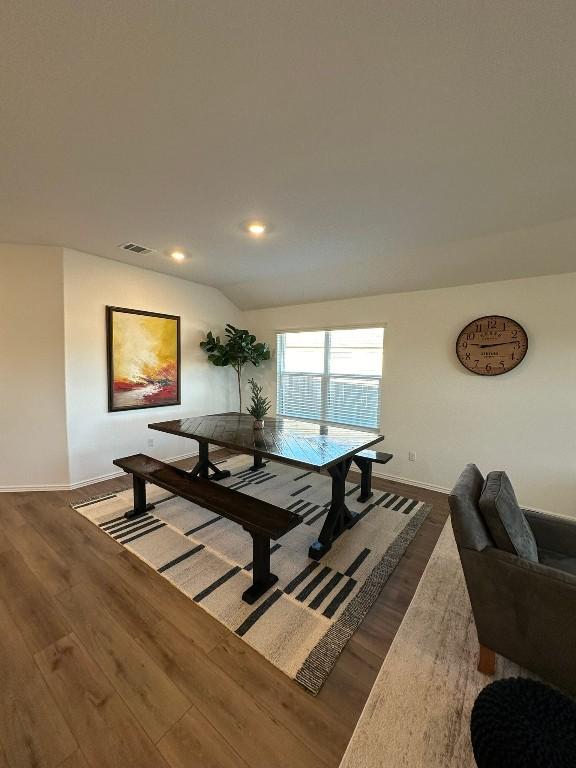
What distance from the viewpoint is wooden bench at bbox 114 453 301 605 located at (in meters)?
1.86

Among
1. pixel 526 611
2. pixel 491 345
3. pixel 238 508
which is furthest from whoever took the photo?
pixel 491 345

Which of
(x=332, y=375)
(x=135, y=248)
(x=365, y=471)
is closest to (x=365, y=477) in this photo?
(x=365, y=471)

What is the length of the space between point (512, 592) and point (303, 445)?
60.0 inches

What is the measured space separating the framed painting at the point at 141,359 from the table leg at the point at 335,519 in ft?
8.83

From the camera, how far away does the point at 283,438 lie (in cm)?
273

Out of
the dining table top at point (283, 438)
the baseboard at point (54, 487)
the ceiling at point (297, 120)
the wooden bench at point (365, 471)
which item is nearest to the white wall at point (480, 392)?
the ceiling at point (297, 120)

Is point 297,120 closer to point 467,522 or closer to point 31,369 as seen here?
point 467,522

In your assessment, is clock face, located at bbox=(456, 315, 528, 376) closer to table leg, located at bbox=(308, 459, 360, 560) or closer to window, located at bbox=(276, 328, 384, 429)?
window, located at bbox=(276, 328, 384, 429)

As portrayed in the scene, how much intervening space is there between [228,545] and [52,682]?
116 centimetres

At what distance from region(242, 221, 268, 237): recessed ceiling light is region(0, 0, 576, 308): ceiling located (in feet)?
0.27

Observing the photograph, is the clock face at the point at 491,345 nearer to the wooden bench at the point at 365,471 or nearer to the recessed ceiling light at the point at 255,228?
the wooden bench at the point at 365,471

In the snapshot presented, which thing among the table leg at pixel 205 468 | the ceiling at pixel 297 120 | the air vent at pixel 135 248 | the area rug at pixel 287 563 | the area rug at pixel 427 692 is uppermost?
the air vent at pixel 135 248

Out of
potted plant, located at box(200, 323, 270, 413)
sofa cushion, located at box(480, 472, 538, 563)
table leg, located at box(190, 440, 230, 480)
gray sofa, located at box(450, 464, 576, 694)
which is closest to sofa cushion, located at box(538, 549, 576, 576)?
gray sofa, located at box(450, 464, 576, 694)

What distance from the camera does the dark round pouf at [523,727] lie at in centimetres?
84
